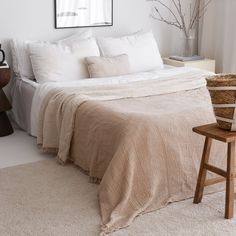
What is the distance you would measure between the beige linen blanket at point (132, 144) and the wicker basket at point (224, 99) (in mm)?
428

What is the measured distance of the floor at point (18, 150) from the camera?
359cm

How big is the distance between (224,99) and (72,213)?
1094mm

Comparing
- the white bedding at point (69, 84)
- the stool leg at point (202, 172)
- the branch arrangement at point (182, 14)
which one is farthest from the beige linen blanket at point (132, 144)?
the branch arrangement at point (182, 14)

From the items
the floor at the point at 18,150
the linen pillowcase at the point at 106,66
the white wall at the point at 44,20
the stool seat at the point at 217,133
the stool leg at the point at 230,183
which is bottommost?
the floor at the point at 18,150

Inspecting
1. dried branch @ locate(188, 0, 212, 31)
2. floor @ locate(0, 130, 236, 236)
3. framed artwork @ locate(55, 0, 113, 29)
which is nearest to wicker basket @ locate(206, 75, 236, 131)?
floor @ locate(0, 130, 236, 236)

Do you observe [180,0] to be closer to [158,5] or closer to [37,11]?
[158,5]

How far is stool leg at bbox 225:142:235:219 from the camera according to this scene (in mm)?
2596

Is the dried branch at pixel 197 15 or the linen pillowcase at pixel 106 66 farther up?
the dried branch at pixel 197 15

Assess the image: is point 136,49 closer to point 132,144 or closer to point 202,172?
point 132,144

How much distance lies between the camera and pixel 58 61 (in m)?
4.14

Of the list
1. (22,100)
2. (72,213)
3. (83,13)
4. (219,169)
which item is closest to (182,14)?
(83,13)

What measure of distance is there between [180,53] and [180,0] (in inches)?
23.4

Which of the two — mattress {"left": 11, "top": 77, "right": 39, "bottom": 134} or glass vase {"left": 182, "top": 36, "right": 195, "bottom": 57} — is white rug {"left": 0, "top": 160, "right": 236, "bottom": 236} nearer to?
mattress {"left": 11, "top": 77, "right": 39, "bottom": 134}

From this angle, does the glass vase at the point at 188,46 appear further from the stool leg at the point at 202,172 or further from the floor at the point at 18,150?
the stool leg at the point at 202,172
